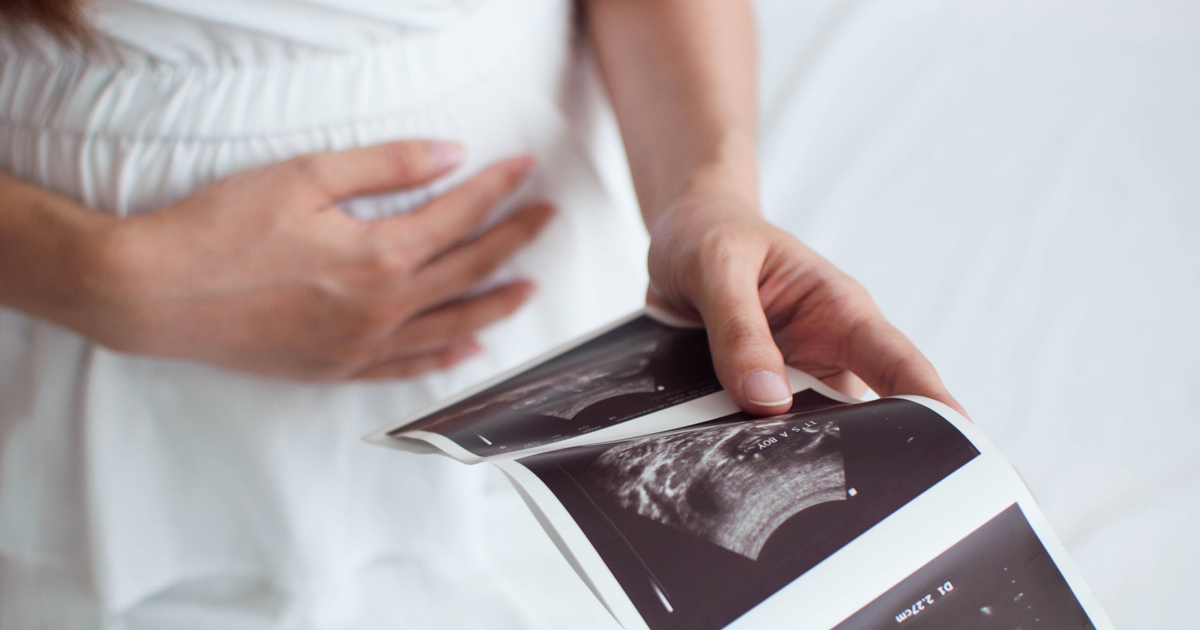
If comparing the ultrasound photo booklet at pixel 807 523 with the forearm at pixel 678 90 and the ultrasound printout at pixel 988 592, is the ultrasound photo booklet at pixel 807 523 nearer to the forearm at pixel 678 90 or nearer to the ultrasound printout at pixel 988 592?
the ultrasound printout at pixel 988 592

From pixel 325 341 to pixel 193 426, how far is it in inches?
5.8

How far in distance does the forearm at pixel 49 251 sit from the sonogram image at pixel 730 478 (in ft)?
1.39

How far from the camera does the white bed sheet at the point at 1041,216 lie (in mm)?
822

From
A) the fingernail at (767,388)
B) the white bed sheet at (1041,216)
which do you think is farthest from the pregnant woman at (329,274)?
the white bed sheet at (1041,216)

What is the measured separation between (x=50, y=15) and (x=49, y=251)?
171mm

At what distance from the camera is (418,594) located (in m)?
0.75

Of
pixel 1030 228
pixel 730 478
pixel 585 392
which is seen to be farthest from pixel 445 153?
pixel 1030 228

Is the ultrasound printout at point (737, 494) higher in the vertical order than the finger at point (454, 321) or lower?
higher

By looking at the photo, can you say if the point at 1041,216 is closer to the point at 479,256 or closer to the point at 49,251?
the point at 479,256

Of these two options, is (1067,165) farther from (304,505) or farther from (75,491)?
(75,491)

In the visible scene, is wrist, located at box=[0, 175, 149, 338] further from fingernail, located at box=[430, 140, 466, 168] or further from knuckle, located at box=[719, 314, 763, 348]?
knuckle, located at box=[719, 314, 763, 348]

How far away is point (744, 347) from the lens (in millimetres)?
450

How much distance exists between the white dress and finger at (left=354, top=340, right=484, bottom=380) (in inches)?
0.5

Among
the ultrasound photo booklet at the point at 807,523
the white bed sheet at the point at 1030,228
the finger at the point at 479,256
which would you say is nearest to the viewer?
the ultrasound photo booklet at the point at 807,523
